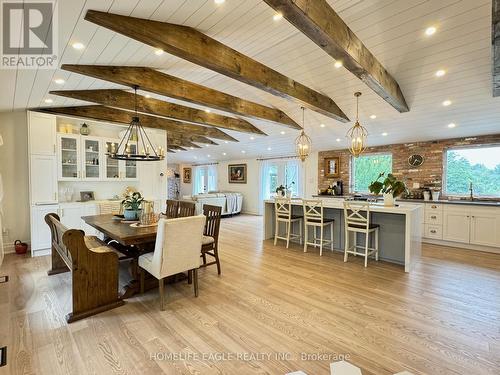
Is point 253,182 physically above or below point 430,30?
below

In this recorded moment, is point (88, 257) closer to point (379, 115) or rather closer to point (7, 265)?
point (7, 265)

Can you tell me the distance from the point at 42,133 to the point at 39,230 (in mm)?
1706

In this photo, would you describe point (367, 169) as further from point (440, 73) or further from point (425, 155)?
point (440, 73)

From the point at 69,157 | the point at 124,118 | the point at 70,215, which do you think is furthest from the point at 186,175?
the point at 70,215

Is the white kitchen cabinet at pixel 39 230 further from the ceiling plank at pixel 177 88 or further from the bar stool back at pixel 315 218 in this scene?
the bar stool back at pixel 315 218

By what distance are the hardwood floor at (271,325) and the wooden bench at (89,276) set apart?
13cm

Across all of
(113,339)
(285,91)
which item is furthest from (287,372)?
(285,91)

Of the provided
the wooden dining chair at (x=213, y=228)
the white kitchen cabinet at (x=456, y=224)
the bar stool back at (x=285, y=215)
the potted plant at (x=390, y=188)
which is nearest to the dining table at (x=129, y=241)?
the wooden dining chair at (x=213, y=228)

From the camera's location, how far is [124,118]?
18.2ft

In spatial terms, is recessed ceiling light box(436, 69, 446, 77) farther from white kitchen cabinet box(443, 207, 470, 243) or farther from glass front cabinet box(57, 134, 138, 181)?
glass front cabinet box(57, 134, 138, 181)

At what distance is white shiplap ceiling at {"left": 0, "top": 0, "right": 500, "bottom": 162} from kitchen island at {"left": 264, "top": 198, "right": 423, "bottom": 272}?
1.88m

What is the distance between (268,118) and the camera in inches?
207

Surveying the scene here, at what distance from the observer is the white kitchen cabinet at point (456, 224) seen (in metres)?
4.76

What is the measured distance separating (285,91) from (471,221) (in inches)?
170
